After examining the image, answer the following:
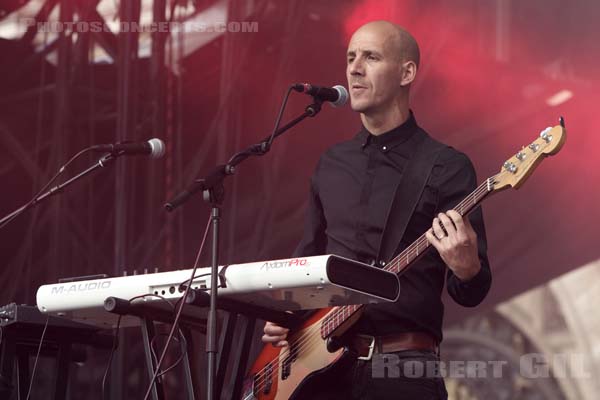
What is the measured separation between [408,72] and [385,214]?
1.91ft

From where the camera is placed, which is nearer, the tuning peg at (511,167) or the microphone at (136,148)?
the tuning peg at (511,167)

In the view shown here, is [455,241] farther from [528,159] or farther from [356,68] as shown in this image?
[356,68]

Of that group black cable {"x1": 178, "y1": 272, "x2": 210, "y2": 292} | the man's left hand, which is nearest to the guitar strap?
the man's left hand

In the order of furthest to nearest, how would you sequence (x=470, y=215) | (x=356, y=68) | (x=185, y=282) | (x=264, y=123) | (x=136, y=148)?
(x=264, y=123), (x=356, y=68), (x=136, y=148), (x=470, y=215), (x=185, y=282)

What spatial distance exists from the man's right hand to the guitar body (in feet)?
0.07

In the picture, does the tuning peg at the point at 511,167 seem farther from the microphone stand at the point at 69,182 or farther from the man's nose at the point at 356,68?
the microphone stand at the point at 69,182

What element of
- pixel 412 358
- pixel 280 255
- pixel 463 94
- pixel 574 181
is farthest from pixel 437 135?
pixel 412 358

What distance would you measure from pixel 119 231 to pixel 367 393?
308cm

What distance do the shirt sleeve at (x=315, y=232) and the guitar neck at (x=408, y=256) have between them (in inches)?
17.6

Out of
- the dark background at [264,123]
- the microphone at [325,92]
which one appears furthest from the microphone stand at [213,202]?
the dark background at [264,123]

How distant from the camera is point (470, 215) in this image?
292cm

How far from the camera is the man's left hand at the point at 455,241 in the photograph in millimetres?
2680

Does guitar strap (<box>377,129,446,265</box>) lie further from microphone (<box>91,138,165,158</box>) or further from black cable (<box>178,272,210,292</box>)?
microphone (<box>91,138,165,158</box>)

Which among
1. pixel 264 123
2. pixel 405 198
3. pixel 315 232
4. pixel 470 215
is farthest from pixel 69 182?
pixel 264 123
